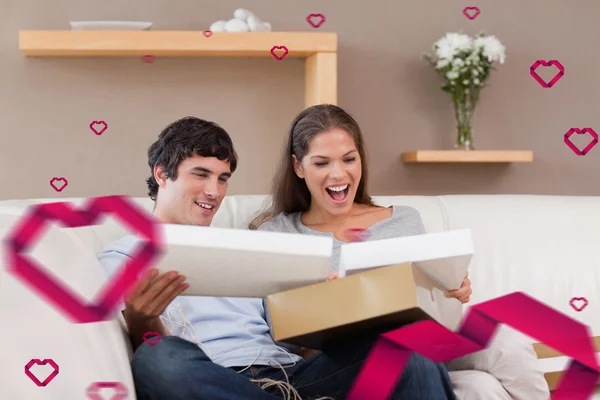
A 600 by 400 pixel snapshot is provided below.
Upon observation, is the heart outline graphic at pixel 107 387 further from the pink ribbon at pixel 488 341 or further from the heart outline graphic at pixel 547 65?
the heart outline graphic at pixel 547 65

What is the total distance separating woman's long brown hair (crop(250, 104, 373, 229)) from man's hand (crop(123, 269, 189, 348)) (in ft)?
2.39

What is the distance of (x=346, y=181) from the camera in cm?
191

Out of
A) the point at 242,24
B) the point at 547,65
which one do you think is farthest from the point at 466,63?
the point at 242,24

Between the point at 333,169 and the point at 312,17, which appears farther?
the point at 312,17

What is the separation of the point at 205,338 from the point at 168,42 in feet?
5.30

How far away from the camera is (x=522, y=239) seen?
7.34ft

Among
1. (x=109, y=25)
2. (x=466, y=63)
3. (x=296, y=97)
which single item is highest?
(x=109, y=25)

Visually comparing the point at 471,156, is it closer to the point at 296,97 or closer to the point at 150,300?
the point at 296,97

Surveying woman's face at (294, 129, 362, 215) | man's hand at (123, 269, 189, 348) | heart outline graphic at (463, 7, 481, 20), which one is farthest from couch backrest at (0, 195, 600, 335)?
heart outline graphic at (463, 7, 481, 20)

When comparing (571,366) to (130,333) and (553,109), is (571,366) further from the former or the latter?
(553,109)

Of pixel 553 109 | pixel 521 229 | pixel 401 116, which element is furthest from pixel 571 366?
pixel 553 109

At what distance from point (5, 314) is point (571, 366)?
73 centimetres

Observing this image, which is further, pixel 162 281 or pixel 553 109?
pixel 553 109

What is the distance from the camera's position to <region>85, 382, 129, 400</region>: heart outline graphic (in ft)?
3.45
